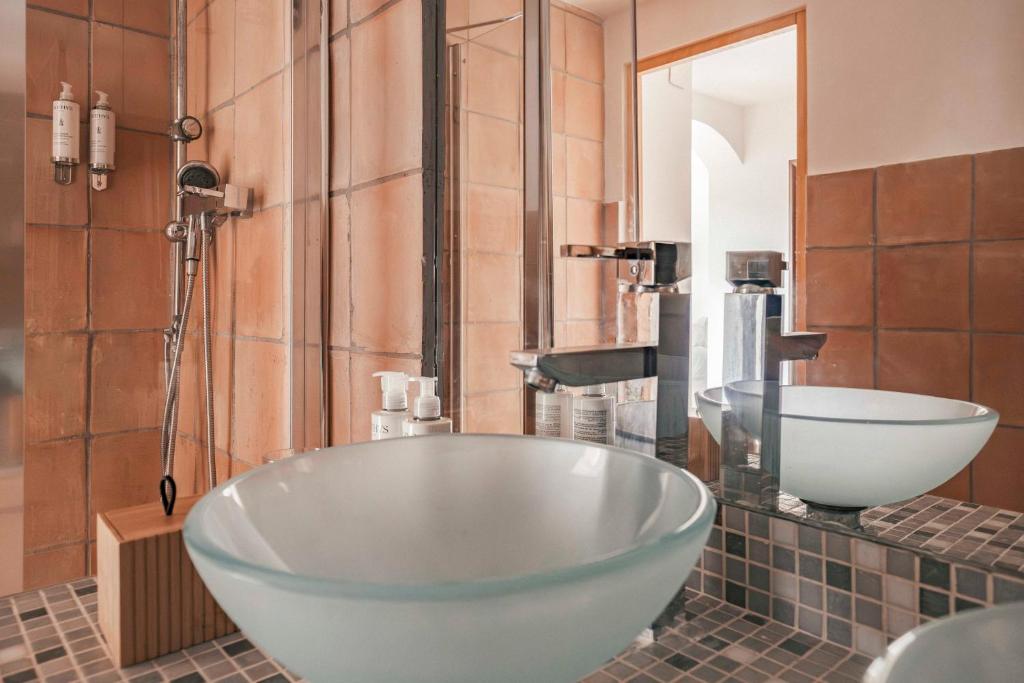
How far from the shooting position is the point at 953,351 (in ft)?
2.08

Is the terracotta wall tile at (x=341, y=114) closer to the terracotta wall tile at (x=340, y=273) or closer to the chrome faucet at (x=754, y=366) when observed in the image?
the terracotta wall tile at (x=340, y=273)

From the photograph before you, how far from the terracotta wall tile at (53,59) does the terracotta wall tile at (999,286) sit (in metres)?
1.51

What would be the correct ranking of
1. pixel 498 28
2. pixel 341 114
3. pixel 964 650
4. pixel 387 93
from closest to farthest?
pixel 964 650, pixel 498 28, pixel 387 93, pixel 341 114

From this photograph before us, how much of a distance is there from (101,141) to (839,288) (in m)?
1.39

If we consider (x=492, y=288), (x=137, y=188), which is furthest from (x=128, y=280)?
(x=492, y=288)

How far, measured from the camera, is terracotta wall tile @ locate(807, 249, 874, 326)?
0.69m

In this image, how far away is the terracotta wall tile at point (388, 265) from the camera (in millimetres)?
1220

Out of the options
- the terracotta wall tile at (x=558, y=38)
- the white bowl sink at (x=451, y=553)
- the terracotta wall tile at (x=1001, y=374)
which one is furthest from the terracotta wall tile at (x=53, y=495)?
the terracotta wall tile at (x=1001, y=374)

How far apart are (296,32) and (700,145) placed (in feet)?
3.36

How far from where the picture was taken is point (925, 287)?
0.65 meters

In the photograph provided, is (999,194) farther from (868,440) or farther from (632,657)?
(632,657)

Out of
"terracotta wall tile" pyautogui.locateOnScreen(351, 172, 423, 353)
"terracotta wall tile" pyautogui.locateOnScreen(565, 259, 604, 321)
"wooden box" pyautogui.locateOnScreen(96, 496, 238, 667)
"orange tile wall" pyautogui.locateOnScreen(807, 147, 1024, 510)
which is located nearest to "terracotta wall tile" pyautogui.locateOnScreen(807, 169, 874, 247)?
"orange tile wall" pyautogui.locateOnScreen(807, 147, 1024, 510)

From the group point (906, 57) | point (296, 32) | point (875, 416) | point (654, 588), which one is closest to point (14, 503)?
point (296, 32)

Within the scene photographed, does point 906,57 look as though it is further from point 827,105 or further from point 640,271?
point 640,271
